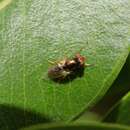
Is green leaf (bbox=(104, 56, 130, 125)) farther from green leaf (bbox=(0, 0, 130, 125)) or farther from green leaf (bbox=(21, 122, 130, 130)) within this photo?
green leaf (bbox=(21, 122, 130, 130))

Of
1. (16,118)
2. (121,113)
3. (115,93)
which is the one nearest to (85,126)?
(121,113)

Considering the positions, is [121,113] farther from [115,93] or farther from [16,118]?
[16,118]

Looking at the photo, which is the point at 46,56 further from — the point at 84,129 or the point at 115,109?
the point at 84,129

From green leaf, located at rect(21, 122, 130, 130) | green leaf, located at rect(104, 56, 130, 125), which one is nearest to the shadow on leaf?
green leaf, located at rect(104, 56, 130, 125)

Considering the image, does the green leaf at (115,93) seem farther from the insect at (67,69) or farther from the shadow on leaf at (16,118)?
the shadow on leaf at (16,118)

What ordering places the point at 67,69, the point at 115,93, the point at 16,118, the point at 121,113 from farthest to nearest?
the point at 67,69
the point at 115,93
the point at 16,118
the point at 121,113

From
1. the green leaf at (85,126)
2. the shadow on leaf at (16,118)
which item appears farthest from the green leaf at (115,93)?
the green leaf at (85,126)
